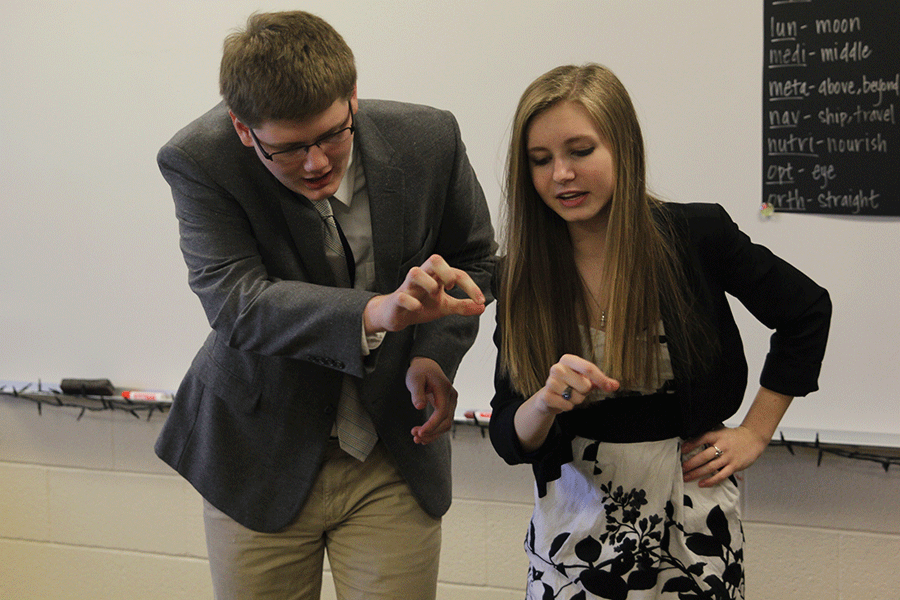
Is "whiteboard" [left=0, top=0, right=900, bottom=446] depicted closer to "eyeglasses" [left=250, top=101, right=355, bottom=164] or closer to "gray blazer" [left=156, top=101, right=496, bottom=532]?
"gray blazer" [left=156, top=101, right=496, bottom=532]

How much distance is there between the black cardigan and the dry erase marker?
1510 millimetres

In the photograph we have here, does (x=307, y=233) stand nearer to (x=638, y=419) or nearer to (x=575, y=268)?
(x=575, y=268)

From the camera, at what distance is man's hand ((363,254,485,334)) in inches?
43.9

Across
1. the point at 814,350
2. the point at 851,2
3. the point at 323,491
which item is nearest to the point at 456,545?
the point at 323,491

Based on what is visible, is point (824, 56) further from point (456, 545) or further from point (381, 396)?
point (456, 545)

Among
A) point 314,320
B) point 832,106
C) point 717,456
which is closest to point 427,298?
point 314,320

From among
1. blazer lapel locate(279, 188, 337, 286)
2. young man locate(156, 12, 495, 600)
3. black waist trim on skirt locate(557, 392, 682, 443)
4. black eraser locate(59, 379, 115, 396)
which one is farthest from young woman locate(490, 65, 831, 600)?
black eraser locate(59, 379, 115, 396)

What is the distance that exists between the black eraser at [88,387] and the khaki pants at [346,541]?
1209 millimetres

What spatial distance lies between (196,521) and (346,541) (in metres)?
1.34

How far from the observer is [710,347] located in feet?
4.19

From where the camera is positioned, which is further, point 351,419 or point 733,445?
point 351,419

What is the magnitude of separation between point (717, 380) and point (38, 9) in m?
2.32

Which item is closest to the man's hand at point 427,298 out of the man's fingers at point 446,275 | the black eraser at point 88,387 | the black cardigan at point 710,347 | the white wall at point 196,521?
the man's fingers at point 446,275

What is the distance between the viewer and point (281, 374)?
144cm
